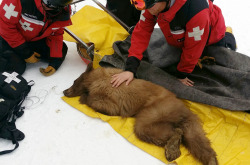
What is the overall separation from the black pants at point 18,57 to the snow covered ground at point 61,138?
11.7 inches

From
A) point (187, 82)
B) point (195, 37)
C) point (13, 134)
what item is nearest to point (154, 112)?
point (187, 82)

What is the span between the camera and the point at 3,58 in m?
2.54

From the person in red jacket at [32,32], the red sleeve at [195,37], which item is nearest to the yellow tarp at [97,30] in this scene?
the person in red jacket at [32,32]

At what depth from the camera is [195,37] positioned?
2.09m

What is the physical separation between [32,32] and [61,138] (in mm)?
1334

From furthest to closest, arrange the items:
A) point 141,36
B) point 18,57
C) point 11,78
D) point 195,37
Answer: point 18,57
point 141,36
point 11,78
point 195,37

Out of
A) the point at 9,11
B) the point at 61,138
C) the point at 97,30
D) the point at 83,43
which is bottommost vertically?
the point at 61,138

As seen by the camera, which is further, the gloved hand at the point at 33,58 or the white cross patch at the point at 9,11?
the gloved hand at the point at 33,58

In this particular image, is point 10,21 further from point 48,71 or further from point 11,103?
point 11,103

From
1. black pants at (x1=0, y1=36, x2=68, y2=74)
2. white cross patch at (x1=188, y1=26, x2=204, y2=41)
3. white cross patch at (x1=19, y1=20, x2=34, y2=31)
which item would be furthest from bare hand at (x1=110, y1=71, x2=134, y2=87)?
white cross patch at (x1=19, y1=20, x2=34, y2=31)

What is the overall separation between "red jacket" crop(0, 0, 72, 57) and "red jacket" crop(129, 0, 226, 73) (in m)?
0.94

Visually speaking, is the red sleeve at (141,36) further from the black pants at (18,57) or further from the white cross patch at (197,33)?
the black pants at (18,57)

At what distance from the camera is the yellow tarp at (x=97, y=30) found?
288 centimetres

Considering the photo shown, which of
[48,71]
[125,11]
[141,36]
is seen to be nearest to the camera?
[141,36]
